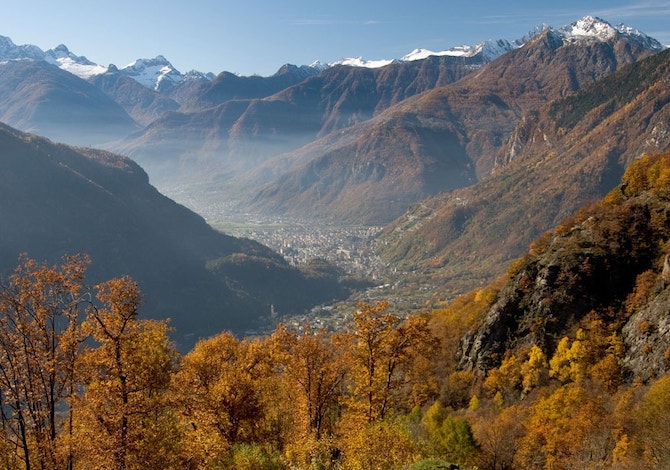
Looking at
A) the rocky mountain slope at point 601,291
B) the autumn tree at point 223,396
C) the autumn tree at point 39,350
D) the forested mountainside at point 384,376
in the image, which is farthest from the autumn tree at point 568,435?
the autumn tree at point 39,350

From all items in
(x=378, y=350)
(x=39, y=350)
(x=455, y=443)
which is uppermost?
(x=39, y=350)

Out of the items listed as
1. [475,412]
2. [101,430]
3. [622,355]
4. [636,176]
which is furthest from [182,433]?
[636,176]

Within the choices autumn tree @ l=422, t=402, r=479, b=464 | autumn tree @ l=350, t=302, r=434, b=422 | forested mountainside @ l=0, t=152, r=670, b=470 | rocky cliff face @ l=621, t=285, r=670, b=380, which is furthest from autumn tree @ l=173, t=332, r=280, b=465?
rocky cliff face @ l=621, t=285, r=670, b=380

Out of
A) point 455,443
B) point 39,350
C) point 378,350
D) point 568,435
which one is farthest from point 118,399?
point 568,435

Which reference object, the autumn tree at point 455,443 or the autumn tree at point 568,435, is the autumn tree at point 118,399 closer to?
the autumn tree at point 455,443

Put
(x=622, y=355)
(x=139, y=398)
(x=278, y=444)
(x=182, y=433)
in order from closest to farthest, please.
Result: (x=139, y=398)
(x=182, y=433)
(x=278, y=444)
(x=622, y=355)

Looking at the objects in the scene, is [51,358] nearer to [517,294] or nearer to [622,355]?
[622,355]

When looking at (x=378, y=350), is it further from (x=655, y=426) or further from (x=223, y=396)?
(x=655, y=426)
